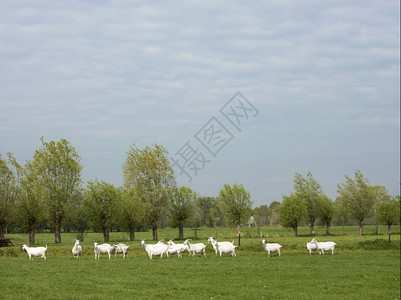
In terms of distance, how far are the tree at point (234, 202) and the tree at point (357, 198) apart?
80.8 ft

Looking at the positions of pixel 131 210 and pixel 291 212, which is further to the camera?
pixel 291 212

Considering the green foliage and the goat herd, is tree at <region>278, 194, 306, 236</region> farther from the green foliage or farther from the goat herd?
the goat herd

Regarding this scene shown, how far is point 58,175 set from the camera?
213ft

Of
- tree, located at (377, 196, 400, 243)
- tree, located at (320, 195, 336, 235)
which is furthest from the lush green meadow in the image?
tree, located at (320, 195, 336, 235)

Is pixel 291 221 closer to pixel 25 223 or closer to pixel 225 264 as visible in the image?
pixel 25 223

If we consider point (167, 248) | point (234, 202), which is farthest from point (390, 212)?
point (167, 248)

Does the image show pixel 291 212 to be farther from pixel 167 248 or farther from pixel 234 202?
pixel 167 248

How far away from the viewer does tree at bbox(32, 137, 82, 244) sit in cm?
6366

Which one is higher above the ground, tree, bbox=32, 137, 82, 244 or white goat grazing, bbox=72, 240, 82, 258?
tree, bbox=32, 137, 82, 244

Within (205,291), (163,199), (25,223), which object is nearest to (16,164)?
(25,223)

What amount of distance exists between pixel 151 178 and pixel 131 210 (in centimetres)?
825

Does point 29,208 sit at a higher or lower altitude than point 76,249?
higher

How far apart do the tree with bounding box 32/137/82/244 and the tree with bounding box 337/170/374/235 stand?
48.5 meters

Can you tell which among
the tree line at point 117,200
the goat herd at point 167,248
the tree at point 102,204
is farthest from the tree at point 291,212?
the goat herd at point 167,248
